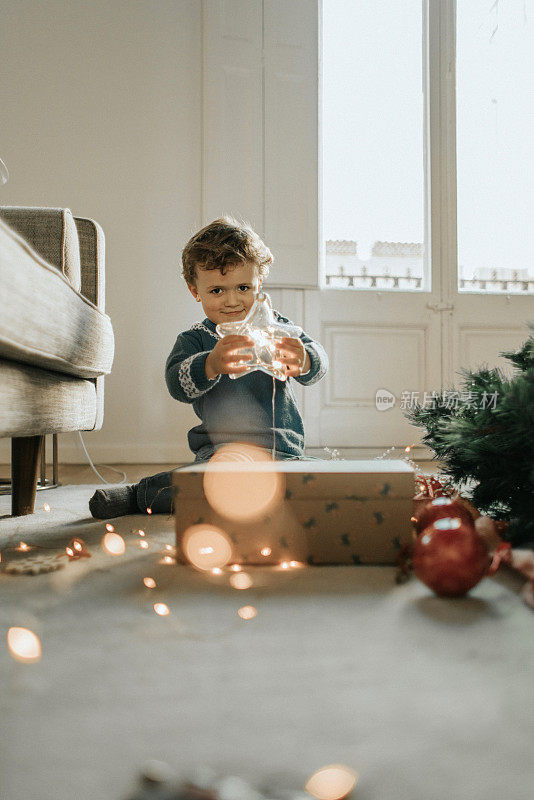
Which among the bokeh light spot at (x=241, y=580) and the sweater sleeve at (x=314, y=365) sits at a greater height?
the sweater sleeve at (x=314, y=365)

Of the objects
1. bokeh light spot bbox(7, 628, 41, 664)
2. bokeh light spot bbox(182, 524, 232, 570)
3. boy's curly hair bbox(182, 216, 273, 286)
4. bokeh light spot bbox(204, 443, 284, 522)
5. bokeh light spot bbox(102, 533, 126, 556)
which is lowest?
bokeh light spot bbox(7, 628, 41, 664)

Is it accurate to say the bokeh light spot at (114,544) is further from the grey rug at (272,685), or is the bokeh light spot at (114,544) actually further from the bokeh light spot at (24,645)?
the bokeh light spot at (24,645)

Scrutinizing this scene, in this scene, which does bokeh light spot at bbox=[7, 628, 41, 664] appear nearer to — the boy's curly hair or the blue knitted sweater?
the blue knitted sweater

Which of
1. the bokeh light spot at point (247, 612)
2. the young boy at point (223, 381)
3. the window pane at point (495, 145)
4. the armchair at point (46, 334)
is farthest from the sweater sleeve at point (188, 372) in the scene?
the window pane at point (495, 145)

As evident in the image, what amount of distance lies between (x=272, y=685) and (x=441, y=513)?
0.42 meters

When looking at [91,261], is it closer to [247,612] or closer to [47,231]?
[47,231]

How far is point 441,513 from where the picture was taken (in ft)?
2.44

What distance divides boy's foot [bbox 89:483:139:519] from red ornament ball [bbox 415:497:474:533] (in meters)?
0.55

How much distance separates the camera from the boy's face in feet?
3.76

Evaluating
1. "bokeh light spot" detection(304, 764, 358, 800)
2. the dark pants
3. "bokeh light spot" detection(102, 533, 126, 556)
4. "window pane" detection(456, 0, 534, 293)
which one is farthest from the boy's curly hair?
"window pane" detection(456, 0, 534, 293)

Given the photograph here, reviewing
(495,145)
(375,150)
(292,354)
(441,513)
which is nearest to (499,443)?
(441,513)

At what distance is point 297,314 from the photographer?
2264 mm

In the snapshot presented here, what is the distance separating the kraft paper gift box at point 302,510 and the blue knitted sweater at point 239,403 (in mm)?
432

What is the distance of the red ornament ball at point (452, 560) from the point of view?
1.78 ft
